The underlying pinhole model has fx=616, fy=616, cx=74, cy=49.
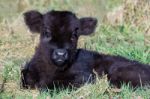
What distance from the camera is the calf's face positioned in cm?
950

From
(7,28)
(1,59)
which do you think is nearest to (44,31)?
(1,59)

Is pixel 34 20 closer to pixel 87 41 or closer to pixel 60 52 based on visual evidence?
pixel 60 52

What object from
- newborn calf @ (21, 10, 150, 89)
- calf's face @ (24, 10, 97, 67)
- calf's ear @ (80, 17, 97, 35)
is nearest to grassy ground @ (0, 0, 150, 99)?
newborn calf @ (21, 10, 150, 89)

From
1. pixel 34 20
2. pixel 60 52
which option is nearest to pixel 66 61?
pixel 60 52

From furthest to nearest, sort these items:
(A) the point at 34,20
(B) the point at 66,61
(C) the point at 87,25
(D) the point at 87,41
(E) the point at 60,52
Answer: (D) the point at 87,41 < (C) the point at 87,25 < (A) the point at 34,20 < (B) the point at 66,61 < (E) the point at 60,52

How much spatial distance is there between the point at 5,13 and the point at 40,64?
7576 millimetres

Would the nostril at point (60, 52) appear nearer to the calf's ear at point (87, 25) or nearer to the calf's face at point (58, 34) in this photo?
the calf's face at point (58, 34)

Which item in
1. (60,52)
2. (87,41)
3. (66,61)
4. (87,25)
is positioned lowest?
(87,41)

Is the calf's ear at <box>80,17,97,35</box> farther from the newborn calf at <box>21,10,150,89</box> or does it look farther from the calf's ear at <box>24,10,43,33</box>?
the calf's ear at <box>24,10,43,33</box>

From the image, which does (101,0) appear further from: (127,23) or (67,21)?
(67,21)

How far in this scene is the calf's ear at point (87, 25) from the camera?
1059 cm

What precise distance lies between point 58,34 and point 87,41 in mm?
4307

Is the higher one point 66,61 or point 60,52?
point 60,52

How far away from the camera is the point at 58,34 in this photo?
948 cm
